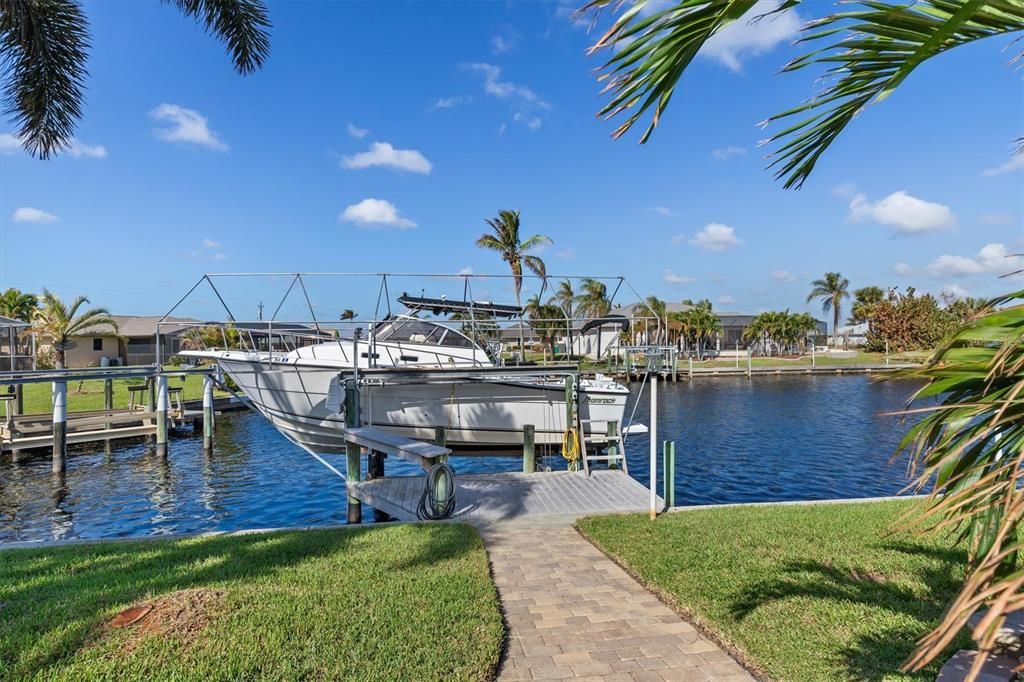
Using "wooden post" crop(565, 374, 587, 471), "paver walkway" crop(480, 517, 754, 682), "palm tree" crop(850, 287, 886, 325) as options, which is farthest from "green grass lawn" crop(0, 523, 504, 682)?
"palm tree" crop(850, 287, 886, 325)

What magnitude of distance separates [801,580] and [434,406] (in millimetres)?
10089

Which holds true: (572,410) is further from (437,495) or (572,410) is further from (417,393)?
(437,495)

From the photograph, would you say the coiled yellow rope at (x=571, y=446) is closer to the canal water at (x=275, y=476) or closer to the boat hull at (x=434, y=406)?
the boat hull at (x=434, y=406)

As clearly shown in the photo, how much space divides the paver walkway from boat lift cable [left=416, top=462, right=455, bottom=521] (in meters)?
1.55

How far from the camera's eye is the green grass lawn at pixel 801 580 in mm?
4148

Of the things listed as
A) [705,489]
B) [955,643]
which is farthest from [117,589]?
[705,489]

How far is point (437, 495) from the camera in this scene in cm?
823

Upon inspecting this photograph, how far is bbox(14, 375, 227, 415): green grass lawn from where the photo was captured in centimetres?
2378

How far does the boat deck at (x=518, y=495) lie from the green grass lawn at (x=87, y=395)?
1464 cm

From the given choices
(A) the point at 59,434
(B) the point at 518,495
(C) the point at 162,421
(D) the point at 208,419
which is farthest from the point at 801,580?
(D) the point at 208,419

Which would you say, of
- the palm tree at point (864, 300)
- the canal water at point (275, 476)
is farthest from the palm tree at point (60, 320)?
the palm tree at point (864, 300)

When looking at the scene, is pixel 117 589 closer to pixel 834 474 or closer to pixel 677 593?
pixel 677 593

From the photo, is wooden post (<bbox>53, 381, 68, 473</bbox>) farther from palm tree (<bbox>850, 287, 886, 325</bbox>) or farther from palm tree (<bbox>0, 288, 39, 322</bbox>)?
palm tree (<bbox>850, 287, 886, 325</bbox>)

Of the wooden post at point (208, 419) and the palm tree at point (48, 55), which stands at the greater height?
the palm tree at point (48, 55)
